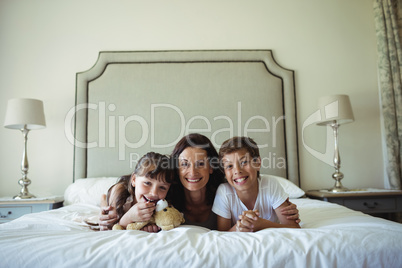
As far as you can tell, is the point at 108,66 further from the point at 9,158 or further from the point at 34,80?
the point at 9,158

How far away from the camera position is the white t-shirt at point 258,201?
127cm

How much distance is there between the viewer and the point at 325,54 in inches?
117

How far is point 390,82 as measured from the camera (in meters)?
2.76

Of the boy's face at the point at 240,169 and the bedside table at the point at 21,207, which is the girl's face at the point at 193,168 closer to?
the boy's face at the point at 240,169

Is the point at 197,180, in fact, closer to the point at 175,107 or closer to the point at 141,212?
the point at 141,212

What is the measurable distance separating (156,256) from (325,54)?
2.78m

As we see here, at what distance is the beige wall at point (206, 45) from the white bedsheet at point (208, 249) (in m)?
1.99

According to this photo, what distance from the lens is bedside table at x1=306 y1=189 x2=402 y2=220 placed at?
7.83 ft

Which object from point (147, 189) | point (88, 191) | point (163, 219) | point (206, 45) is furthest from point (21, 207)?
point (206, 45)

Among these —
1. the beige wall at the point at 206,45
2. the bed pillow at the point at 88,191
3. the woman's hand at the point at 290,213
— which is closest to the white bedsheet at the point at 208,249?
the woman's hand at the point at 290,213

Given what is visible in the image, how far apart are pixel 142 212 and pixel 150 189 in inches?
4.6

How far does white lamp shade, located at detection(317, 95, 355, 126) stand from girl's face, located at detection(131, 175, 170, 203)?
1.84 meters

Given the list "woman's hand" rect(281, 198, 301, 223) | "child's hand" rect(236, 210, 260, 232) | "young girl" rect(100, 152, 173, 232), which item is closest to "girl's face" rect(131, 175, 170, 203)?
"young girl" rect(100, 152, 173, 232)

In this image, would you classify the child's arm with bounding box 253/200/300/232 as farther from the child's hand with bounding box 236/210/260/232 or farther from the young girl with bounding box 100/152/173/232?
the young girl with bounding box 100/152/173/232
